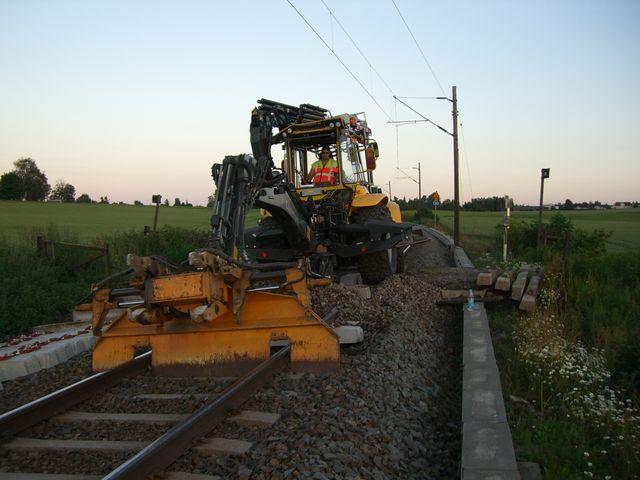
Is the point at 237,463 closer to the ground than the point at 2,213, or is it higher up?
closer to the ground

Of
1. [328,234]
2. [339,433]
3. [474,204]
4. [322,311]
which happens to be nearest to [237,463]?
[339,433]

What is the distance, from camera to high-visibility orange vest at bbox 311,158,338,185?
10.4 meters

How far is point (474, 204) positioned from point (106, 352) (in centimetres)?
9376

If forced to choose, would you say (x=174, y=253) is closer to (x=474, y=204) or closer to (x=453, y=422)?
(x=453, y=422)

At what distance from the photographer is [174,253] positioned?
1445 cm

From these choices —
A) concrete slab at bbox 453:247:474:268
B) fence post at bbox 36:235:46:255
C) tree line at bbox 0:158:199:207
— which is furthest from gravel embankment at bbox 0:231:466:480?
tree line at bbox 0:158:199:207

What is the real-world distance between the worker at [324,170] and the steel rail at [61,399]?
18.3ft

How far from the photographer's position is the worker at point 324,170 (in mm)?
10414

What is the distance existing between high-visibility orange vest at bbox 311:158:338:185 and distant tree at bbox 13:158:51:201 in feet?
183

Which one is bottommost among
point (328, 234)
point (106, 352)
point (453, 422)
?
point (453, 422)

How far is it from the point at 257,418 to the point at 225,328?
55.6 inches

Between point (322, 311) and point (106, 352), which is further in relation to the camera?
point (322, 311)

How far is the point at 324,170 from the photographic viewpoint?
1049 cm

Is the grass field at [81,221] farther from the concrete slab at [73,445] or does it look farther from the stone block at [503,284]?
the stone block at [503,284]
